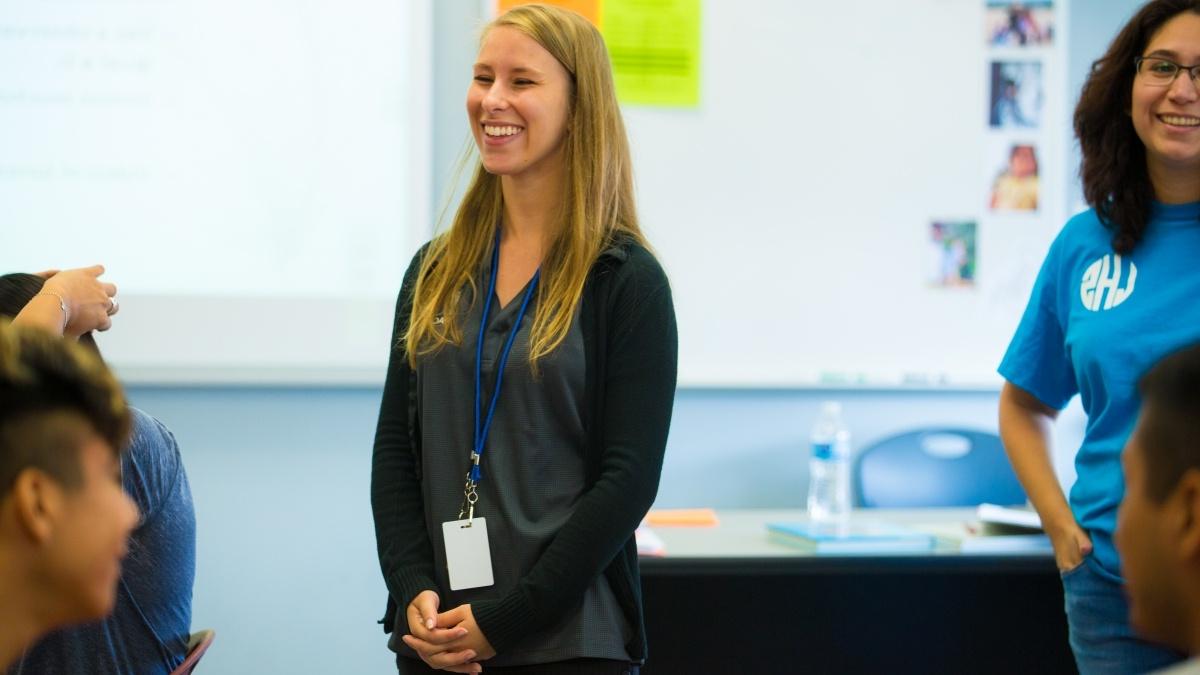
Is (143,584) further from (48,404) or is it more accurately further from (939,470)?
(939,470)

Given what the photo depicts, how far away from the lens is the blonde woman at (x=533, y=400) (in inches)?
62.3

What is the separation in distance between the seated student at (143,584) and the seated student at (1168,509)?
1.28 meters

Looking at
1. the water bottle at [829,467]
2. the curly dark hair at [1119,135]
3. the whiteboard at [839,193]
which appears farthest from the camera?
the whiteboard at [839,193]

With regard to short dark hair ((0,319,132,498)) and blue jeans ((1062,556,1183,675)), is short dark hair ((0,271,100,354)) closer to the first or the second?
short dark hair ((0,319,132,498))

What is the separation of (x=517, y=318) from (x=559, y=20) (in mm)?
456

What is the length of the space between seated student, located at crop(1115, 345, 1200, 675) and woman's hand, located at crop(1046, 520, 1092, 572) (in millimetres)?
734

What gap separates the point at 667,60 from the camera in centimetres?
327

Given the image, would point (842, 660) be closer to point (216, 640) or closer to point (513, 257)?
point (513, 257)

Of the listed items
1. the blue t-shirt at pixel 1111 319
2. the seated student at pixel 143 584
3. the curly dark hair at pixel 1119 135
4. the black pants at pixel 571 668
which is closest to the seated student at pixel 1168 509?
the blue t-shirt at pixel 1111 319

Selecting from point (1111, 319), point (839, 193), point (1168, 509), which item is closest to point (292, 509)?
point (839, 193)

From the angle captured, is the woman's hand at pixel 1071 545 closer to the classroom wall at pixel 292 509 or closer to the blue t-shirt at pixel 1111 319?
the blue t-shirt at pixel 1111 319

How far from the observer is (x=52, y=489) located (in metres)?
0.99

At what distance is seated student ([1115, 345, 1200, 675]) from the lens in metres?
1.07

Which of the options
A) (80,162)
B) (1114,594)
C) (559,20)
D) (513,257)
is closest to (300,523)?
(80,162)
